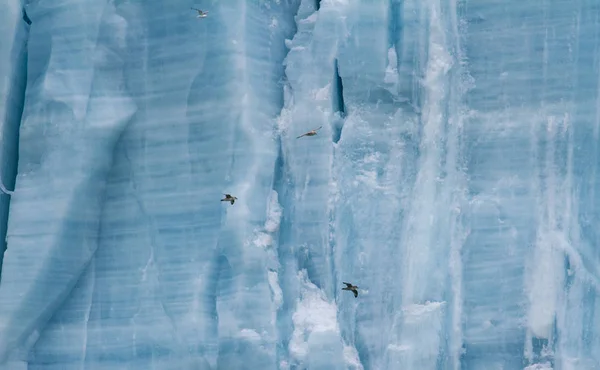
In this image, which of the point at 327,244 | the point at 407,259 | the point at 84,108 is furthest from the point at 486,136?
the point at 84,108

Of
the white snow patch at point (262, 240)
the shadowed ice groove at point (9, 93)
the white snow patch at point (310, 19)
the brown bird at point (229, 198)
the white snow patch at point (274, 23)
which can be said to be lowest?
the white snow patch at point (262, 240)

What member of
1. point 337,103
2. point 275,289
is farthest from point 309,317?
point 337,103

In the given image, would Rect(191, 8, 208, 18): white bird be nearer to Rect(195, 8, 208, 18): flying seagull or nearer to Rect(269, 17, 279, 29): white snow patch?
Rect(195, 8, 208, 18): flying seagull

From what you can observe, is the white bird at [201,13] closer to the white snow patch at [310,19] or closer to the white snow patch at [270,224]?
the white snow patch at [310,19]

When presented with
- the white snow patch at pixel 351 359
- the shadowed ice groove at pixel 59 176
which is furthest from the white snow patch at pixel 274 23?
the white snow patch at pixel 351 359

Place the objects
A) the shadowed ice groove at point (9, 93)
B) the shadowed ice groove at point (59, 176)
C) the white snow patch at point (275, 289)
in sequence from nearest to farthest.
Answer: the white snow patch at point (275, 289), the shadowed ice groove at point (59, 176), the shadowed ice groove at point (9, 93)

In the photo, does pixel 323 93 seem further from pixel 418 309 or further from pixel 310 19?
pixel 418 309

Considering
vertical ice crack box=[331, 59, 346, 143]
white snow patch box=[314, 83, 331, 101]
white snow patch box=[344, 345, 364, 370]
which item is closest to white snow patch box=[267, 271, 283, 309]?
white snow patch box=[344, 345, 364, 370]

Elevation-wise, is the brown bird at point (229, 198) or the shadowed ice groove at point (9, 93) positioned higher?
the shadowed ice groove at point (9, 93)
